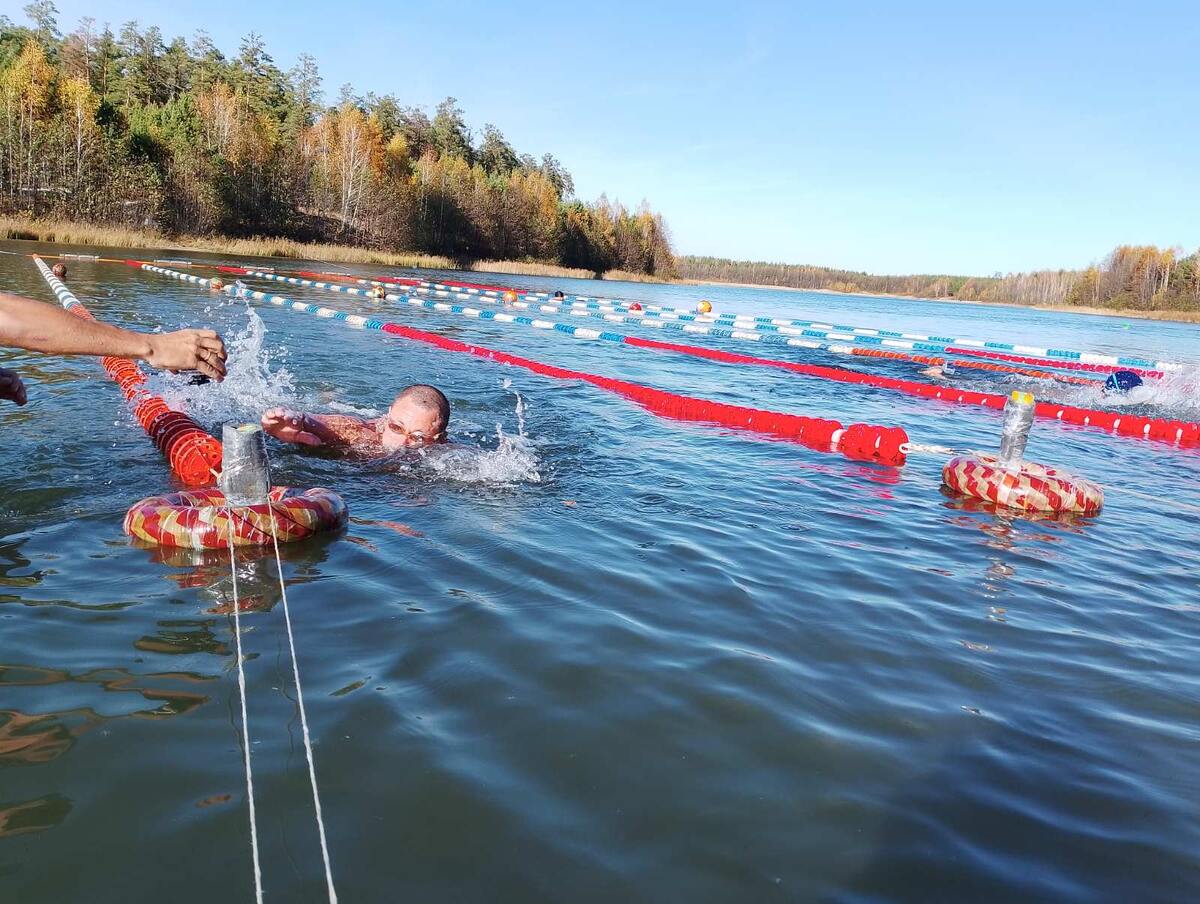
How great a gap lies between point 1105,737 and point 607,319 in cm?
2417

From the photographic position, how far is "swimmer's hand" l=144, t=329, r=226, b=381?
3.06 meters

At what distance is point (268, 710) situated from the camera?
271 cm

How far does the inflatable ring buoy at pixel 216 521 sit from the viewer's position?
4.09 metres

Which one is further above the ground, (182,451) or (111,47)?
(111,47)

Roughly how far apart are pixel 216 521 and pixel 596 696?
2286mm

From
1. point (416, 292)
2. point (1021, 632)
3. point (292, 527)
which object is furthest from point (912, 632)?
point (416, 292)

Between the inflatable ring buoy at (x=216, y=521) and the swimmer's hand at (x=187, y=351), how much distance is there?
0.99m

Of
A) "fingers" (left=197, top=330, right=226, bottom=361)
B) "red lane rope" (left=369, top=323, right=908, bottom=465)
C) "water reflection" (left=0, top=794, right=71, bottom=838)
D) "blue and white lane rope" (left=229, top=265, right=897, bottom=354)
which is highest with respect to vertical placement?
"fingers" (left=197, top=330, right=226, bottom=361)

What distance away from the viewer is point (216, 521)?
411 cm

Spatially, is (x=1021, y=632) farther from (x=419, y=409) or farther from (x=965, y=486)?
(x=419, y=409)

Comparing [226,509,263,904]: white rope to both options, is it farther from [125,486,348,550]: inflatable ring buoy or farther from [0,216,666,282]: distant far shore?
[0,216,666,282]: distant far shore

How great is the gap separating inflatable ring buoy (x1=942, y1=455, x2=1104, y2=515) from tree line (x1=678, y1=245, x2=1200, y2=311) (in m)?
110

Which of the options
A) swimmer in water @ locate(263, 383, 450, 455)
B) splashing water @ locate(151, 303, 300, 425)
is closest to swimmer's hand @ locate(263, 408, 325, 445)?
swimmer in water @ locate(263, 383, 450, 455)

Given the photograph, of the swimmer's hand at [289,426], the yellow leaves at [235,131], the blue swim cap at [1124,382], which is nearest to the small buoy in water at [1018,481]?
the swimmer's hand at [289,426]
